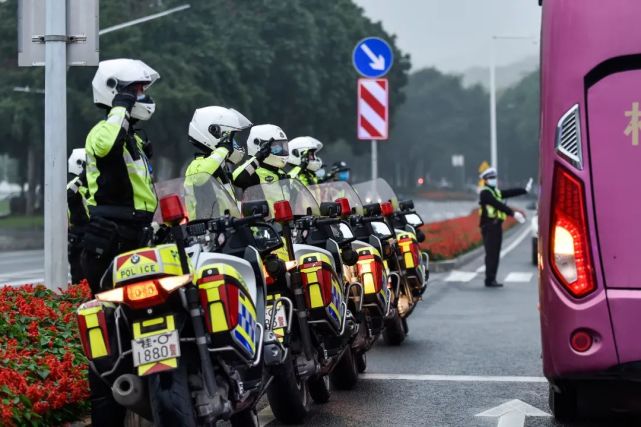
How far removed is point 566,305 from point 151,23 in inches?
1718

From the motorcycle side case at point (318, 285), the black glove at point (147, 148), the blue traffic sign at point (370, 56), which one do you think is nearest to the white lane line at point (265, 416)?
the motorcycle side case at point (318, 285)

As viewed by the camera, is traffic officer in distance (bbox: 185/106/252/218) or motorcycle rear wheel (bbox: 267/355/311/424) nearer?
motorcycle rear wheel (bbox: 267/355/311/424)

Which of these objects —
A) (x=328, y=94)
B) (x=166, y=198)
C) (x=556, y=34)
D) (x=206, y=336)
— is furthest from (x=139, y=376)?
(x=328, y=94)

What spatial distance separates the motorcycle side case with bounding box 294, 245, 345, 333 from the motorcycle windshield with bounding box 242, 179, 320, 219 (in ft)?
1.18

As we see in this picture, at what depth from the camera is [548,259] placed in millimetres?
5750

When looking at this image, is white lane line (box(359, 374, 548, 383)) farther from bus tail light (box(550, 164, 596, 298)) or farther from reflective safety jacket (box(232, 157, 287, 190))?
bus tail light (box(550, 164, 596, 298))

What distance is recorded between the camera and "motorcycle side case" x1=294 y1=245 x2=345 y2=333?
7285 mm

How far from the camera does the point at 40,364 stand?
6.80 m

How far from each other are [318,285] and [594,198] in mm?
2131

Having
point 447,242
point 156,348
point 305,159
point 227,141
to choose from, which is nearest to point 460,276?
point 447,242

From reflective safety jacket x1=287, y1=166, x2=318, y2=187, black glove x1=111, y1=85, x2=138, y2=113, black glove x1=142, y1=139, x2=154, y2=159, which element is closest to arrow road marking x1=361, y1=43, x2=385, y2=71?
reflective safety jacket x1=287, y1=166, x2=318, y2=187

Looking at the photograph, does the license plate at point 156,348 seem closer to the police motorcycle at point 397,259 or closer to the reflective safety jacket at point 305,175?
the police motorcycle at point 397,259

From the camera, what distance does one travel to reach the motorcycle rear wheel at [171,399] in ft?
16.8

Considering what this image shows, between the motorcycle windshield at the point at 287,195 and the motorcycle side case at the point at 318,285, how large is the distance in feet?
1.18
